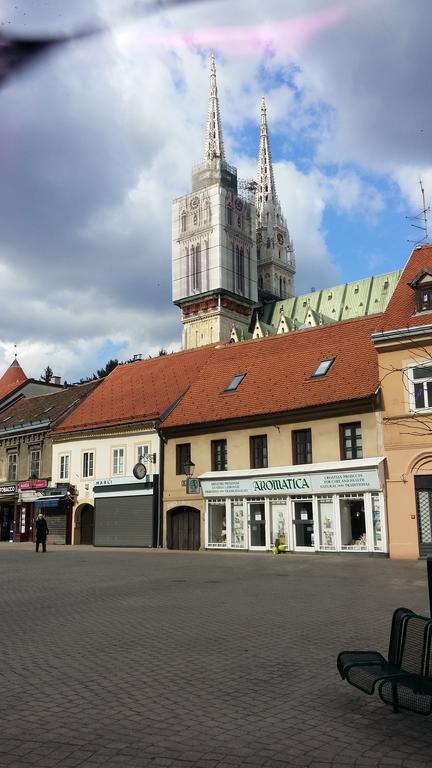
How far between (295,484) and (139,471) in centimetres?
962

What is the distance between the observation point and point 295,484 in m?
28.1

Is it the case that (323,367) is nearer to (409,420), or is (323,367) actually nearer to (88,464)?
(409,420)

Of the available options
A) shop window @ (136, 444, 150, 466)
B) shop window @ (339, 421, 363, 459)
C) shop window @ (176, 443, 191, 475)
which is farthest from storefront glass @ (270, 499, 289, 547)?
shop window @ (136, 444, 150, 466)

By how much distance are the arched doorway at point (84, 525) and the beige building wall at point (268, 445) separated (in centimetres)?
655

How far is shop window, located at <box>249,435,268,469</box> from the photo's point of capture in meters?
30.2

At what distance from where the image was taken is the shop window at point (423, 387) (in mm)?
25312

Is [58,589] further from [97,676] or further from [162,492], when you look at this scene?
[162,492]

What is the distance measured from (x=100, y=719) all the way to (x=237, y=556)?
21497 mm

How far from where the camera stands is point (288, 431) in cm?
2916

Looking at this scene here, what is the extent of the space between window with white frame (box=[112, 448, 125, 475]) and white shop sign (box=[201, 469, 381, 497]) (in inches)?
254

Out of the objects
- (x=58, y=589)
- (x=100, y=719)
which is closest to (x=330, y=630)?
(x=100, y=719)

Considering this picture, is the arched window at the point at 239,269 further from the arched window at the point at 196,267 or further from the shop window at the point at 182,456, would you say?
the shop window at the point at 182,456

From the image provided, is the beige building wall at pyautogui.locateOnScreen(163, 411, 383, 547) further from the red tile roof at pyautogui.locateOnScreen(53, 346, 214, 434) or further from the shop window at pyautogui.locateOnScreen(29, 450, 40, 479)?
the shop window at pyautogui.locateOnScreen(29, 450, 40, 479)

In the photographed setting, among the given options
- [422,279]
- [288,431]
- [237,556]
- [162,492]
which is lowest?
[237,556]
